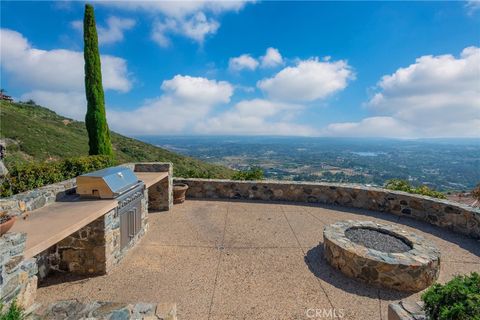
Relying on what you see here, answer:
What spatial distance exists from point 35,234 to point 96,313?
1172 mm

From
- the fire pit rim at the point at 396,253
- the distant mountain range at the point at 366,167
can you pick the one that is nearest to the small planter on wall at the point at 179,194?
the fire pit rim at the point at 396,253

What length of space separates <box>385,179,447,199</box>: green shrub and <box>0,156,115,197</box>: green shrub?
8.47 meters

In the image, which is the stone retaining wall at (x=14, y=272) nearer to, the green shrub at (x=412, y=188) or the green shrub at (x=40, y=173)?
the green shrub at (x=40, y=173)

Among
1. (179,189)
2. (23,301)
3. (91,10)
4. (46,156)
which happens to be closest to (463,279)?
(23,301)

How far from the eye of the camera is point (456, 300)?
2.32m

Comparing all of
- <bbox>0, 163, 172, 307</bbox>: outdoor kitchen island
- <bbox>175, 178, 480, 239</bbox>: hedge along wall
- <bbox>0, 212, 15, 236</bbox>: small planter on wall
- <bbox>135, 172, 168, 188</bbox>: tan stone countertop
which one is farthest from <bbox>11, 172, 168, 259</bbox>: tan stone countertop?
<bbox>175, 178, 480, 239</bbox>: hedge along wall

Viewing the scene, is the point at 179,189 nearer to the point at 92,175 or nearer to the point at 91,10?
the point at 92,175

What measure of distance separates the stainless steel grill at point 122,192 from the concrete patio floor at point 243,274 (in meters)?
0.46

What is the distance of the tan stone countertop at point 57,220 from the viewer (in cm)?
281

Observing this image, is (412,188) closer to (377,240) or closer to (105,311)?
(377,240)

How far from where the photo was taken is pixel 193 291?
380 cm

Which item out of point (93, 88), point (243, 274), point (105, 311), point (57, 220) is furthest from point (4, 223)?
point (93, 88)

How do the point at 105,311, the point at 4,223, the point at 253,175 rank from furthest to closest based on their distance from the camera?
1. the point at 253,175
2. the point at 105,311
3. the point at 4,223

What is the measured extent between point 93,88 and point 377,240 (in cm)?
839
